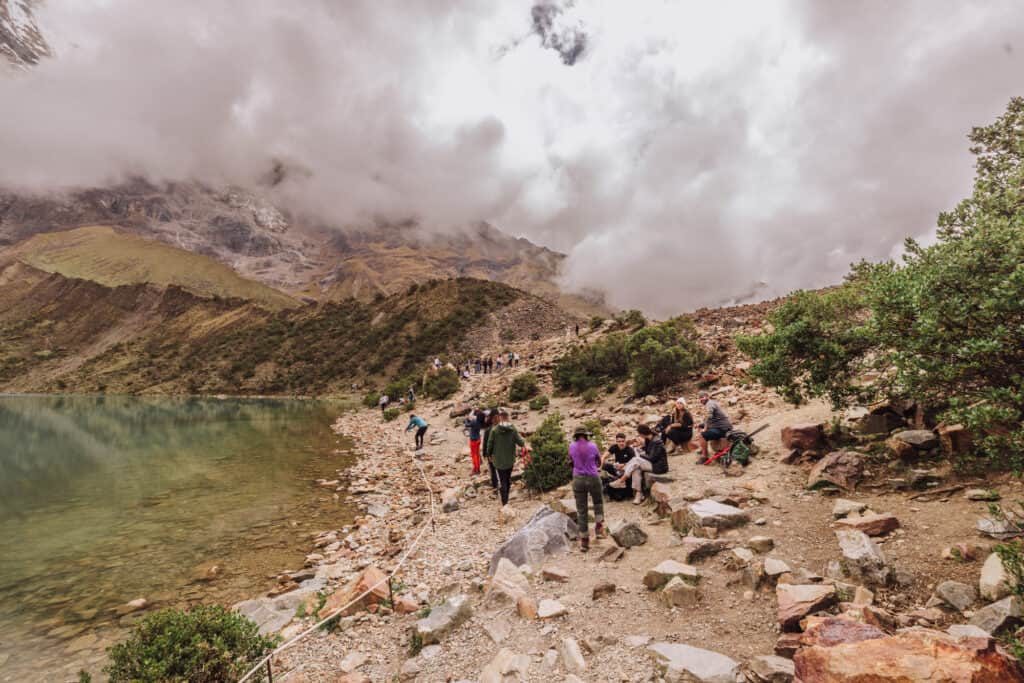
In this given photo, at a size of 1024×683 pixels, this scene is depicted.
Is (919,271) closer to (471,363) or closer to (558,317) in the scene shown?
(471,363)

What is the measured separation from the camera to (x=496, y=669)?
5266 mm

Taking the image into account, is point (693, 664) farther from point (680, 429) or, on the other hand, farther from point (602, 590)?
point (680, 429)

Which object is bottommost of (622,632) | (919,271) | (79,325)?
(622,632)

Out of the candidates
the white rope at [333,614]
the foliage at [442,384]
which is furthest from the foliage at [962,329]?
the foliage at [442,384]

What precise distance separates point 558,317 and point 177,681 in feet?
360

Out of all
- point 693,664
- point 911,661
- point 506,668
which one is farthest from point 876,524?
point 506,668

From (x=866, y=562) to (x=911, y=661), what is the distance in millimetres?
2523

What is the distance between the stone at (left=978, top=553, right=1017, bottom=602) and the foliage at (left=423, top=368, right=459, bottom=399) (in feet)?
136

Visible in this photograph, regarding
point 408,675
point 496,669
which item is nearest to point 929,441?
point 496,669

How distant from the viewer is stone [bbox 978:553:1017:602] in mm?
4598

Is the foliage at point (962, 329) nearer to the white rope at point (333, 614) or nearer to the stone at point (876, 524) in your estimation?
the stone at point (876, 524)

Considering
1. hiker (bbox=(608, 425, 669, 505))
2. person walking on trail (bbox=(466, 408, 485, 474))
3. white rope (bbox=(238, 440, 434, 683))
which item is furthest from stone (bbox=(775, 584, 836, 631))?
person walking on trail (bbox=(466, 408, 485, 474))

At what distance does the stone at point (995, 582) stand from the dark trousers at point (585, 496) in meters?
5.12

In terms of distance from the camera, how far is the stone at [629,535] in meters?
8.15
